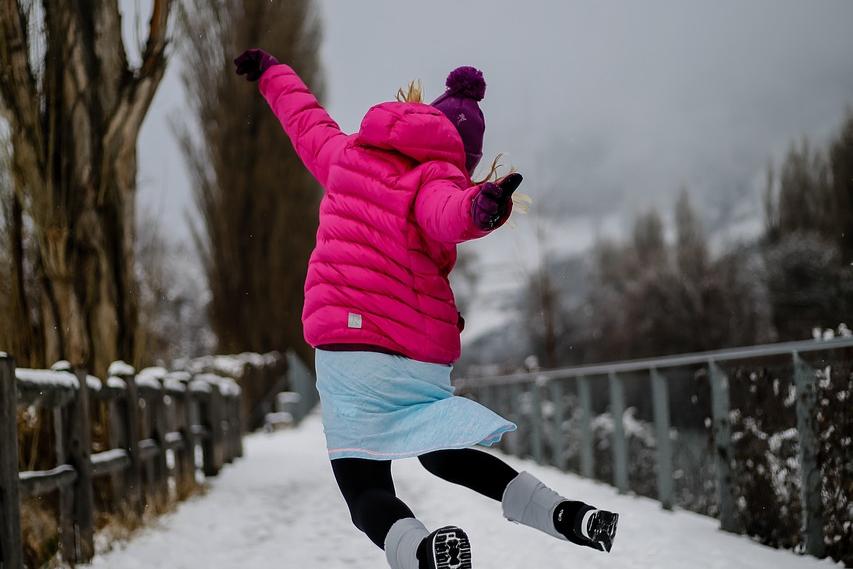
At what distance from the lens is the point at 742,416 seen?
4703 mm

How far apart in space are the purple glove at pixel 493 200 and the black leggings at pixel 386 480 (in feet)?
2.42

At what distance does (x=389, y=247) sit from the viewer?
2.51m

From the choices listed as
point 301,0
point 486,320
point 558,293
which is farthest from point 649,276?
point 486,320

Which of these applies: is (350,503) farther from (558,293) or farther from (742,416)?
(558,293)

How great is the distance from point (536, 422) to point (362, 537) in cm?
537

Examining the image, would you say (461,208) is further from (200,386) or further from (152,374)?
(200,386)

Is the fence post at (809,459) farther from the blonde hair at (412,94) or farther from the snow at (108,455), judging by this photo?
the snow at (108,455)

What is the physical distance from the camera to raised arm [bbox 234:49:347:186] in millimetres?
2791

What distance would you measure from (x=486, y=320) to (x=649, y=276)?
44.4m

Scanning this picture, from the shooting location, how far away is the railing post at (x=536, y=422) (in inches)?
377

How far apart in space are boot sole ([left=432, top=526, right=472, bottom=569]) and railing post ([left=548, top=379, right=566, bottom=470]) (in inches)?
251

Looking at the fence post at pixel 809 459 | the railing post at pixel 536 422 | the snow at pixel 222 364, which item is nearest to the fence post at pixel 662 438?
the fence post at pixel 809 459

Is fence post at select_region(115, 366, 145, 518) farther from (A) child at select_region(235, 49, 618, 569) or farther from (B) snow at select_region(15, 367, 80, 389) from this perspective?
(A) child at select_region(235, 49, 618, 569)

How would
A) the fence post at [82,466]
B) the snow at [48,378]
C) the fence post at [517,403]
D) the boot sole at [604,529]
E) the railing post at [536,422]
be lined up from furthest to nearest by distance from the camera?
the fence post at [517,403] → the railing post at [536,422] → the fence post at [82,466] → the snow at [48,378] → the boot sole at [604,529]
